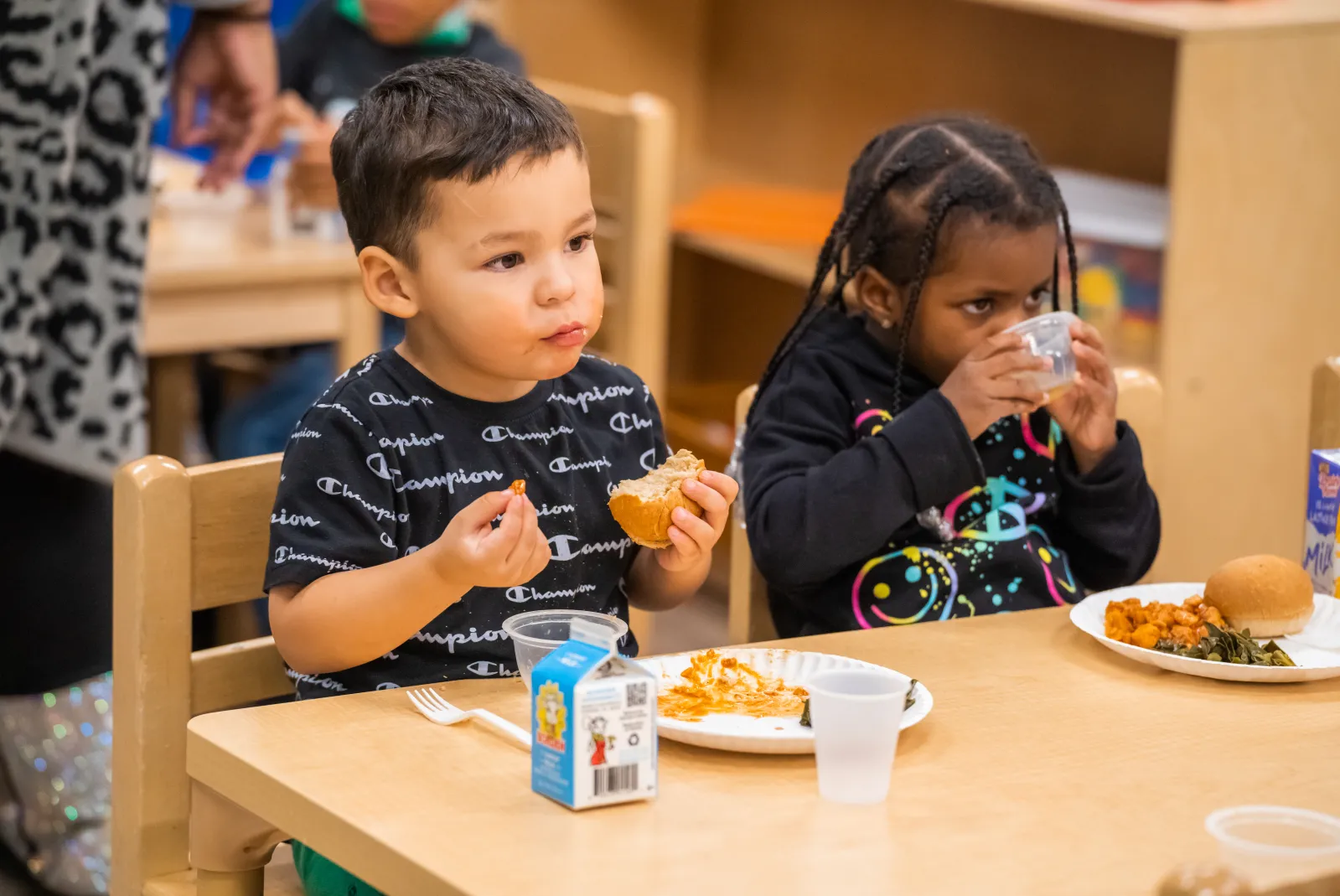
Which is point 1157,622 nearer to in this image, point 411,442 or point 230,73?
point 411,442

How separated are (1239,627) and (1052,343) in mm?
324

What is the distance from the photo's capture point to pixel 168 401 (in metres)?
3.05

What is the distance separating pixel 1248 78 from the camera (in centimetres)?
268

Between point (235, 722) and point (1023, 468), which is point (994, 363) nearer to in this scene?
point (1023, 468)

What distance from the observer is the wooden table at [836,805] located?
0.98m

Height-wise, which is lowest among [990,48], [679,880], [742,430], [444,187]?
[679,880]

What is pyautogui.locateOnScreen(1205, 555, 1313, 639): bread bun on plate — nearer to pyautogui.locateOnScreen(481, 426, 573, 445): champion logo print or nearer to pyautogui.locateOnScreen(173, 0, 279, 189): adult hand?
pyautogui.locateOnScreen(481, 426, 573, 445): champion logo print

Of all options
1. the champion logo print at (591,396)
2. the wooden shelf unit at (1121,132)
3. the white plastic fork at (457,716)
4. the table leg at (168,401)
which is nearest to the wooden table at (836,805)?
the white plastic fork at (457,716)

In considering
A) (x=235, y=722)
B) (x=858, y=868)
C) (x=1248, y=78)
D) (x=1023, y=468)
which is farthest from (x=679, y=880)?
(x=1248, y=78)

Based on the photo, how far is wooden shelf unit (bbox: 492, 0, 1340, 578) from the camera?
269 cm

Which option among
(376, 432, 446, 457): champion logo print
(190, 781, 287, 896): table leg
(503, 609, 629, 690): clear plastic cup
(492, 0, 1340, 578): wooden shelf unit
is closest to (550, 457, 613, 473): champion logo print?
(376, 432, 446, 457): champion logo print

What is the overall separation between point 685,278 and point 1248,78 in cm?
190

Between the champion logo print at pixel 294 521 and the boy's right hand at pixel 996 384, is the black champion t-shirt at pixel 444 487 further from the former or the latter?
the boy's right hand at pixel 996 384

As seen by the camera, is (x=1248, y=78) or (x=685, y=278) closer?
(x=1248, y=78)
